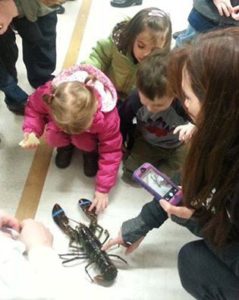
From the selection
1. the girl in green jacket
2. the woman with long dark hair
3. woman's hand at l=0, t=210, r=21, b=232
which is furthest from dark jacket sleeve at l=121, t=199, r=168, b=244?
the girl in green jacket

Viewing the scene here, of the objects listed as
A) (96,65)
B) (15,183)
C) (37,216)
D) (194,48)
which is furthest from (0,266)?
(96,65)

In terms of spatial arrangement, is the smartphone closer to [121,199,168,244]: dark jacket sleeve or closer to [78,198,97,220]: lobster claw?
[121,199,168,244]: dark jacket sleeve

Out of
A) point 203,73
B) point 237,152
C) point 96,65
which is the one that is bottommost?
point 96,65

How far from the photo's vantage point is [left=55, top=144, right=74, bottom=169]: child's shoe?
172 centimetres

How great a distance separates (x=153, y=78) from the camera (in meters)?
1.41

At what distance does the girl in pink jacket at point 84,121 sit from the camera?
1436 mm

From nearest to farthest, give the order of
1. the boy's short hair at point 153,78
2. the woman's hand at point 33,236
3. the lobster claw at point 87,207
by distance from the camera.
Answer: the woman's hand at point 33,236, the boy's short hair at point 153,78, the lobster claw at point 87,207

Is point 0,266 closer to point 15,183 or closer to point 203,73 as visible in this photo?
point 203,73

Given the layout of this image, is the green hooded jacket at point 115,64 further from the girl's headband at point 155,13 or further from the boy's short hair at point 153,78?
the boy's short hair at point 153,78

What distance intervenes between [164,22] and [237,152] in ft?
2.73

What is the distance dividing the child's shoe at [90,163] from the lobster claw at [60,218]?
0.65ft

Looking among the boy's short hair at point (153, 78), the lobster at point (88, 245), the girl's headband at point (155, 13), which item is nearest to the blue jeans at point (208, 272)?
the lobster at point (88, 245)

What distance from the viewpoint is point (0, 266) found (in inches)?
32.8

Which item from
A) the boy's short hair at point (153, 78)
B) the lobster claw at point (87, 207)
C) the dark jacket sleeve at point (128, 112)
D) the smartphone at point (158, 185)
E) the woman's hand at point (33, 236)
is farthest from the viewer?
the dark jacket sleeve at point (128, 112)
